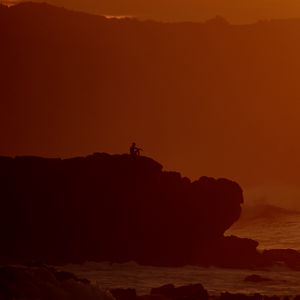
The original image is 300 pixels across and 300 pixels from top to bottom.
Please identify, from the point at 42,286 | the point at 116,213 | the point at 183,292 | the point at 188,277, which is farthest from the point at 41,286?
the point at 116,213

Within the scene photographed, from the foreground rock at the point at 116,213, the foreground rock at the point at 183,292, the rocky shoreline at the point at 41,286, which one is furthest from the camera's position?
the foreground rock at the point at 116,213

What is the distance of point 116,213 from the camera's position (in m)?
89.6

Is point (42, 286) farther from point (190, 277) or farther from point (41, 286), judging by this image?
point (190, 277)

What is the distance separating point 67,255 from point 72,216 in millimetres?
6552

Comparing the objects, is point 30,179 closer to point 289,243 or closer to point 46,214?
point 46,214

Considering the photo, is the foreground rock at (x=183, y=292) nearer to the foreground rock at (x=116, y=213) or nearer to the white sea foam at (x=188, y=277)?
the white sea foam at (x=188, y=277)

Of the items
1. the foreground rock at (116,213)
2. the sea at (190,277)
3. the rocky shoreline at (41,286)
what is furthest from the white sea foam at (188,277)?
the rocky shoreline at (41,286)

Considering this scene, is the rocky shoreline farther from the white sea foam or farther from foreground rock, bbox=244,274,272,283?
foreground rock, bbox=244,274,272,283

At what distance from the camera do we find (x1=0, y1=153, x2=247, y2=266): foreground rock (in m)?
85.7

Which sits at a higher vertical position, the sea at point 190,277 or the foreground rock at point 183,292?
the sea at point 190,277

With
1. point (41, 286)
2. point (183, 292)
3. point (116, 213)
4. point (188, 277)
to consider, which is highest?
point (116, 213)

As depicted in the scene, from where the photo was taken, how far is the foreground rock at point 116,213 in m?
85.7

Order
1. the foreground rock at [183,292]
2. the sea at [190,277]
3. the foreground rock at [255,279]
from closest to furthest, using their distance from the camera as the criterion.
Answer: the foreground rock at [183,292]
the sea at [190,277]
the foreground rock at [255,279]

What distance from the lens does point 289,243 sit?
4355 inches
